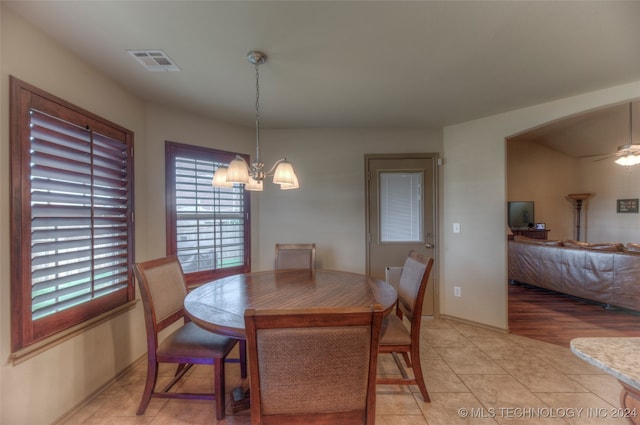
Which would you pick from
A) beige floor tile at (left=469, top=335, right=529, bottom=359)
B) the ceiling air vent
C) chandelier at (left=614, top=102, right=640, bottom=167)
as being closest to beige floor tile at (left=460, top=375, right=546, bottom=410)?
beige floor tile at (left=469, top=335, right=529, bottom=359)

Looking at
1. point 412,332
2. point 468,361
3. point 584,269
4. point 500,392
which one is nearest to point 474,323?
point 468,361

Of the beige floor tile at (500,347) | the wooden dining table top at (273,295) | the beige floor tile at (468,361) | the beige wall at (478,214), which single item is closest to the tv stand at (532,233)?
the beige wall at (478,214)

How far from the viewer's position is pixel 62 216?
1.61 metres

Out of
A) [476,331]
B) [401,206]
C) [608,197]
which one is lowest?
[476,331]

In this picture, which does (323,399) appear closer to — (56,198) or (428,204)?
(56,198)

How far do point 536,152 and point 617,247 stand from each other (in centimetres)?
376

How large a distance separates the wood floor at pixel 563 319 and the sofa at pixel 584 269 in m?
0.15

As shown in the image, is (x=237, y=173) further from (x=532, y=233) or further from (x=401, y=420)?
(x=532, y=233)

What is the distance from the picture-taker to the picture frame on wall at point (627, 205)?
5.45m

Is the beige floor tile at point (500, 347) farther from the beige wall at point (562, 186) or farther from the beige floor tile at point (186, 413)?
the beige wall at point (562, 186)

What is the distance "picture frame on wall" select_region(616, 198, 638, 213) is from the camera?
545cm

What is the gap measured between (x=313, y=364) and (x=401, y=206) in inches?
103

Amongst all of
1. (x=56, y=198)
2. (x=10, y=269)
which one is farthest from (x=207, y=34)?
(x=10, y=269)

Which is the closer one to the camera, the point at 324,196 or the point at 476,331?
the point at 476,331
